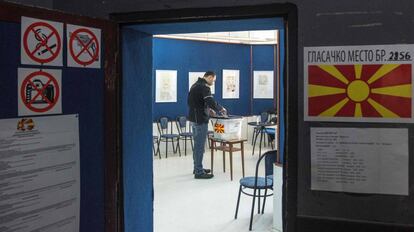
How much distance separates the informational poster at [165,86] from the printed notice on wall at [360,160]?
21.6 ft

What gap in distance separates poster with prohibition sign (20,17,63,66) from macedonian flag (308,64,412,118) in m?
1.07

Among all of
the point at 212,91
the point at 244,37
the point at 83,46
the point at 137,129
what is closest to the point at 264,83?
the point at 244,37

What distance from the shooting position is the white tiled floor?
4.33 metres

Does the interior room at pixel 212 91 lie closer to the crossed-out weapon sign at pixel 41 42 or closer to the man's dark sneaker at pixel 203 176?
the man's dark sneaker at pixel 203 176

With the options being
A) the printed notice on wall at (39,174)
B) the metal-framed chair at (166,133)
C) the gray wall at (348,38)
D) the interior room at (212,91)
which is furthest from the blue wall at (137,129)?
the metal-framed chair at (166,133)

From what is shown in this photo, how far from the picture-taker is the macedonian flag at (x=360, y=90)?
5.73ft

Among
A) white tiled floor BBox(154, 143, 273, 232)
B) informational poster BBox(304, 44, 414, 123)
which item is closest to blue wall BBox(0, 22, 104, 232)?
informational poster BBox(304, 44, 414, 123)

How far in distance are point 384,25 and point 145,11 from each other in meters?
1.06

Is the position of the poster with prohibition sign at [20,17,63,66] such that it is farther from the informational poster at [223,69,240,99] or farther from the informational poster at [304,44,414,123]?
the informational poster at [223,69,240,99]

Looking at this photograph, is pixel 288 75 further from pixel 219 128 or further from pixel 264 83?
pixel 264 83

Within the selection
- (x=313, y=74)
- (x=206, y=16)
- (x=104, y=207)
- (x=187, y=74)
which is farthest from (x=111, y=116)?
(x=187, y=74)

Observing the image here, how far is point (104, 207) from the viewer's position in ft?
6.89

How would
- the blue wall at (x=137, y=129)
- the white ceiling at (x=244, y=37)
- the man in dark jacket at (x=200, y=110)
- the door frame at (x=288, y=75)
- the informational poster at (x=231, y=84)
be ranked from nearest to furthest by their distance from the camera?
the door frame at (x=288, y=75) → the blue wall at (x=137, y=129) → the man in dark jacket at (x=200, y=110) → the white ceiling at (x=244, y=37) → the informational poster at (x=231, y=84)

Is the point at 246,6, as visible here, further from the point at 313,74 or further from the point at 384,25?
the point at 384,25
